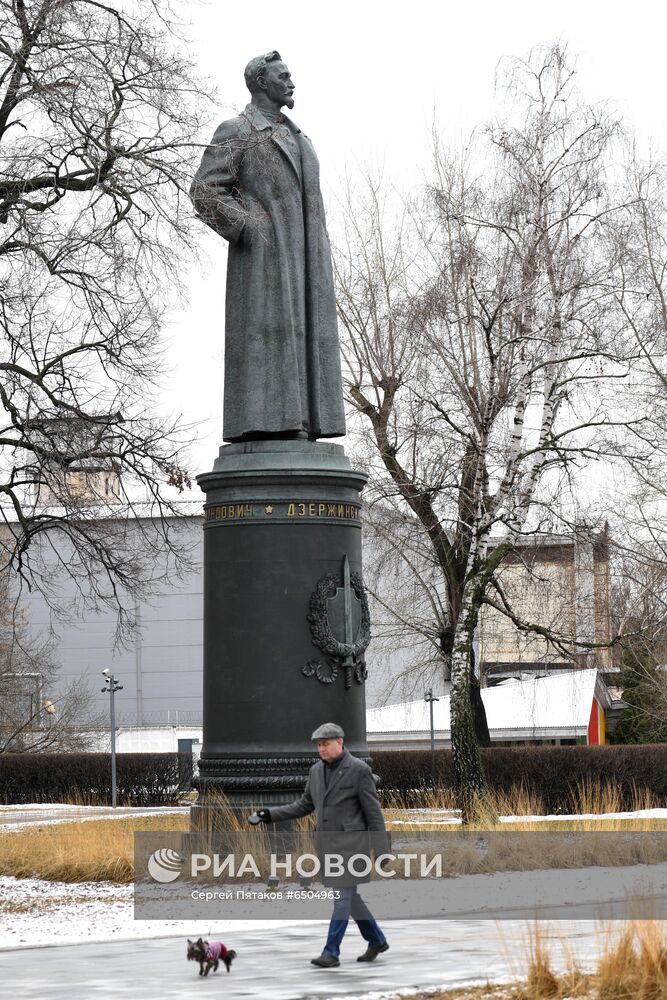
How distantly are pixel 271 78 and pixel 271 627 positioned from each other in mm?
5679

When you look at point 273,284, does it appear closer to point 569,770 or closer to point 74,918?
point 74,918

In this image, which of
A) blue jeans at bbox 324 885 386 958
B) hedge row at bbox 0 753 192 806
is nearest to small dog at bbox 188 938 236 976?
blue jeans at bbox 324 885 386 958

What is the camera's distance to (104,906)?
13.0m

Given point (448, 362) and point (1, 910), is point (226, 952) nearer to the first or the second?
point (1, 910)

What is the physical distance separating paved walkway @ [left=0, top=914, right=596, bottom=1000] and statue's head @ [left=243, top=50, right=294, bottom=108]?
9.05 metres

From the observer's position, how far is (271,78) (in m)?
17.1

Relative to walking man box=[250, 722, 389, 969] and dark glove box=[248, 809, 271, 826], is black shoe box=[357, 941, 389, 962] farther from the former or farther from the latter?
dark glove box=[248, 809, 271, 826]

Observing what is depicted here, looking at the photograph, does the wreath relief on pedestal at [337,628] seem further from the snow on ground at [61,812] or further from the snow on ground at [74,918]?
the snow on ground at [61,812]

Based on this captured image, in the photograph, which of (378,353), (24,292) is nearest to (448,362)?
(378,353)

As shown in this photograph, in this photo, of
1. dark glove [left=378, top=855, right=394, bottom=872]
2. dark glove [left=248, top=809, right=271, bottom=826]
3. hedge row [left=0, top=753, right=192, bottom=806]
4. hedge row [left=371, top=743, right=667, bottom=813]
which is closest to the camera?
dark glove [left=248, top=809, right=271, bottom=826]

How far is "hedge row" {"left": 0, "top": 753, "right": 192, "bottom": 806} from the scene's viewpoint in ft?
112

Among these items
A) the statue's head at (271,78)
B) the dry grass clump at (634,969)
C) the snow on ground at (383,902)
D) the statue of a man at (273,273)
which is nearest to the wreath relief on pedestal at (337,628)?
the statue of a man at (273,273)

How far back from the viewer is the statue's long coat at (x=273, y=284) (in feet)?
54.8

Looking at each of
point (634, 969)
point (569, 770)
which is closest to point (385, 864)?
point (634, 969)
